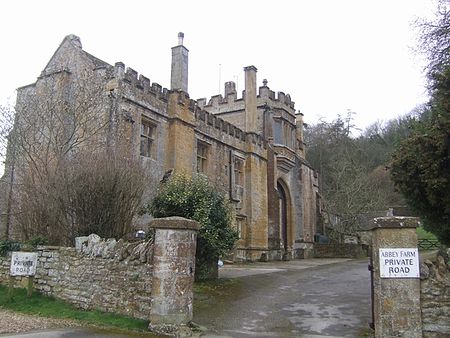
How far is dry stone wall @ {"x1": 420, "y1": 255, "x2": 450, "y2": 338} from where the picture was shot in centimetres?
737

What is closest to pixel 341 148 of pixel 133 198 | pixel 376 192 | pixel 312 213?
pixel 376 192

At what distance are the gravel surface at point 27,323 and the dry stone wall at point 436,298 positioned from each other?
6.85m

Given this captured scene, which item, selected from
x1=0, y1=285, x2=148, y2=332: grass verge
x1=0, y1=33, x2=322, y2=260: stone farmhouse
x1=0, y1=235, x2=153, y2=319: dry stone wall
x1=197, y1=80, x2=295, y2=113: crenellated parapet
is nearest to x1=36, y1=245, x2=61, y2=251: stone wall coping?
x1=0, y1=235, x2=153, y2=319: dry stone wall

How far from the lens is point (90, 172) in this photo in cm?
1285

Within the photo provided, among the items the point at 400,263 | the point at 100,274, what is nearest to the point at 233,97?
the point at 100,274

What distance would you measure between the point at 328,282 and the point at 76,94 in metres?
13.0

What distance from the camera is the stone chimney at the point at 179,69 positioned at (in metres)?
22.9

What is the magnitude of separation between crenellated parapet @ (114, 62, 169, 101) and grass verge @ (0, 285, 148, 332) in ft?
32.7

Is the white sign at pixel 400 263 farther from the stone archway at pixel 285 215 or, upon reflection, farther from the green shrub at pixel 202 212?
the stone archway at pixel 285 215

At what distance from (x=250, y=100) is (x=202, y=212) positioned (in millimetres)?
18680

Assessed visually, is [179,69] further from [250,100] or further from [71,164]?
[71,164]

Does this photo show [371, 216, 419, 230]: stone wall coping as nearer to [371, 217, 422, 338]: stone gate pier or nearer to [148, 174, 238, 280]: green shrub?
[371, 217, 422, 338]: stone gate pier

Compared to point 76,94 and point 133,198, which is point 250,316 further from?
point 76,94

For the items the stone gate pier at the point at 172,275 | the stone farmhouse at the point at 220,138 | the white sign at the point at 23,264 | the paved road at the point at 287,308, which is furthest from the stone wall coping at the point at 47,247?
the stone gate pier at the point at 172,275
